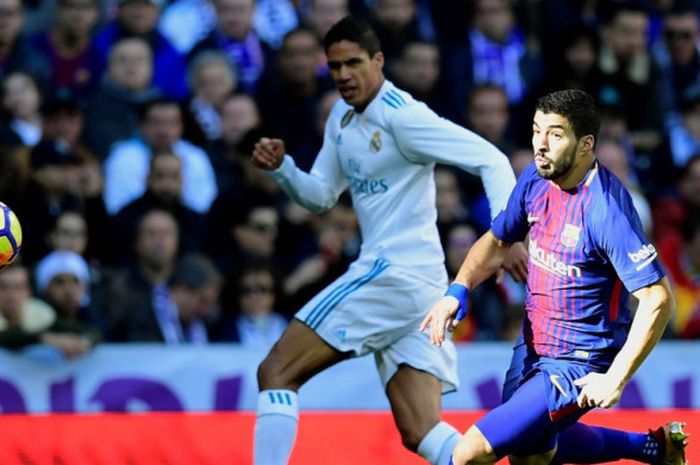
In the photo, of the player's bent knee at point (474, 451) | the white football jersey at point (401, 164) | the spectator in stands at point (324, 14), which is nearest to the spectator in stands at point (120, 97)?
the spectator in stands at point (324, 14)

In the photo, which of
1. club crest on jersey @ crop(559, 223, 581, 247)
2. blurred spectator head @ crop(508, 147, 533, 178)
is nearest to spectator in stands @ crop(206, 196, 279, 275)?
blurred spectator head @ crop(508, 147, 533, 178)

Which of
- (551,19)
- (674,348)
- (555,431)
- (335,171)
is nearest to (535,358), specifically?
(555,431)

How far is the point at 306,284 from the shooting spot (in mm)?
10195

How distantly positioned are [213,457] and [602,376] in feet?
9.01

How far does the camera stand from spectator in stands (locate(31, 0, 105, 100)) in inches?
451

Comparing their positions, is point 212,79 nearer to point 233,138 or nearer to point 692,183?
point 233,138

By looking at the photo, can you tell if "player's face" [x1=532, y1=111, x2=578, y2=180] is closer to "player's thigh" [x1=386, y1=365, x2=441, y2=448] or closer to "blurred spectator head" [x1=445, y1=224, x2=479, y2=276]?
"player's thigh" [x1=386, y1=365, x2=441, y2=448]

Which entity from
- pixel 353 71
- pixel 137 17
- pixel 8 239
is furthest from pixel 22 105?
pixel 353 71

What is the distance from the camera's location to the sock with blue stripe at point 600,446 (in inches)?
276

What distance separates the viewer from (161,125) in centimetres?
1087

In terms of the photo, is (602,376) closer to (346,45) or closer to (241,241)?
(346,45)

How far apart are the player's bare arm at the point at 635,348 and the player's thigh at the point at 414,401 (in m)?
1.31

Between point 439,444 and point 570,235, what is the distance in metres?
1.35

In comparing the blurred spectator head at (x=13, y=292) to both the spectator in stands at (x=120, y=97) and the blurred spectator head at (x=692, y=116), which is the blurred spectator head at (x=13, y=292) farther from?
the blurred spectator head at (x=692, y=116)
